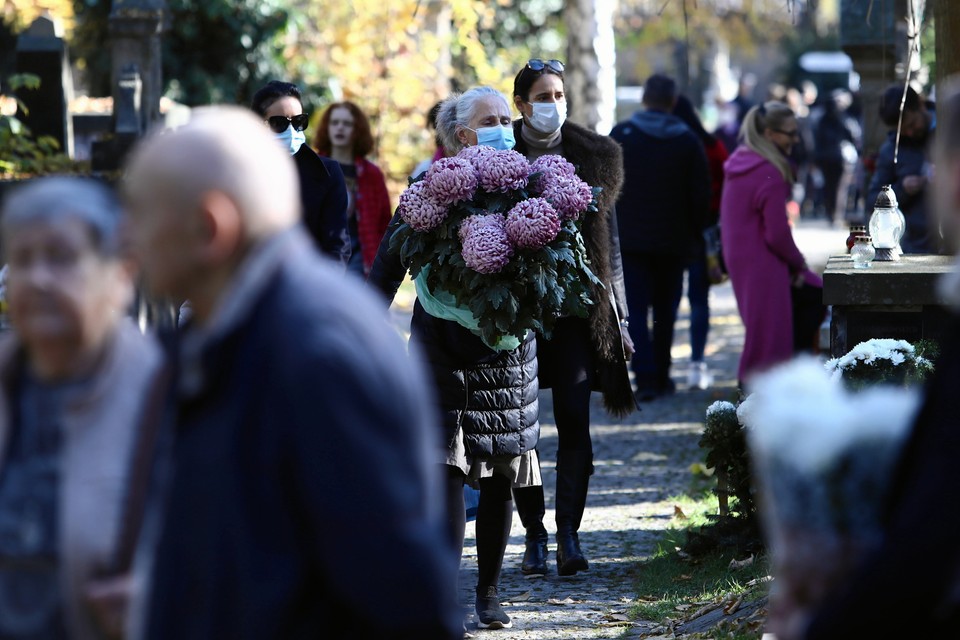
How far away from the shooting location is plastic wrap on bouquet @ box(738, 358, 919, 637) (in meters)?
2.36

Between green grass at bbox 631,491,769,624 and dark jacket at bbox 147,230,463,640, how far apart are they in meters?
3.51

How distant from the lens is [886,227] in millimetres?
7391

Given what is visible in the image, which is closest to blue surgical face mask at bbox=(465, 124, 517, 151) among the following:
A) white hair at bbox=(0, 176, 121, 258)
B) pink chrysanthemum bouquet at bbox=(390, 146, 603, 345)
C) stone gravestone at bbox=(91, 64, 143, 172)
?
pink chrysanthemum bouquet at bbox=(390, 146, 603, 345)

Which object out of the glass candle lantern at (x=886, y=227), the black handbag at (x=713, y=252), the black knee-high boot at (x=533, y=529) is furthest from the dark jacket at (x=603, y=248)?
the black handbag at (x=713, y=252)

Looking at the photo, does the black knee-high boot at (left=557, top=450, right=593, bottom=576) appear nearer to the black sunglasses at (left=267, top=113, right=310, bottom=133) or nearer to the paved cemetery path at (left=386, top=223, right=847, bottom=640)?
the paved cemetery path at (left=386, top=223, right=847, bottom=640)

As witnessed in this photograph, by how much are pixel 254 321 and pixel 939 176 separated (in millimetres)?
1109

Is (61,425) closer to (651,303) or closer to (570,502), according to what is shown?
(570,502)

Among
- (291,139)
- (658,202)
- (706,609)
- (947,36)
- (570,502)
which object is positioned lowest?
(706,609)

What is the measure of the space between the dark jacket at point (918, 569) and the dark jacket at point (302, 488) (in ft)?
2.05

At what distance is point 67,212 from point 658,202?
8.41 metres

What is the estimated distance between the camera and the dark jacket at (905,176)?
9656mm

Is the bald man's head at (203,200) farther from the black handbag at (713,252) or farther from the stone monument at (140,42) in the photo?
the stone monument at (140,42)

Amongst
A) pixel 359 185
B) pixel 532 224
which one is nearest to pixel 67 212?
pixel 532 224

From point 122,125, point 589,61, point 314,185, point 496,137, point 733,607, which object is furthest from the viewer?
point 589,61
